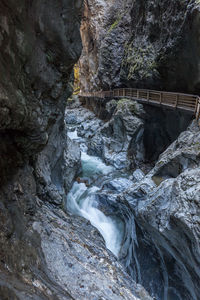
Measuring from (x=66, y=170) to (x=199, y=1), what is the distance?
11.1 m

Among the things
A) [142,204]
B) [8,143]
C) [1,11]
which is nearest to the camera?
[1,11]

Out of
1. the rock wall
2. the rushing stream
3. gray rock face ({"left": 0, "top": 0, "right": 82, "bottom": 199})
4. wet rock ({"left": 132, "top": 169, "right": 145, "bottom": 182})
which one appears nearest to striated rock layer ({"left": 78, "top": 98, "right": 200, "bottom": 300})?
the rushing stream

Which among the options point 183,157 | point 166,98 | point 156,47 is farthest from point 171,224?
point 156,47

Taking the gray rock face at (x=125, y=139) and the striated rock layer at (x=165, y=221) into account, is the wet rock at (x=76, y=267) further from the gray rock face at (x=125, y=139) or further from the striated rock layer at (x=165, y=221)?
the gray rock face at (x=125, y=139)

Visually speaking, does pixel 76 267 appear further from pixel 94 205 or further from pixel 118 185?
pixel 118 185

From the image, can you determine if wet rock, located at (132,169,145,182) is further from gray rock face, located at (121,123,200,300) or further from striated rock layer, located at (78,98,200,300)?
gray rock face, located at (121,123,200,300)

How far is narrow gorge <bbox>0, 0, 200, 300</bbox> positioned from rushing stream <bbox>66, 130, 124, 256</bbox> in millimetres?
57

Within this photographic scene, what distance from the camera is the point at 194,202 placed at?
466 cm

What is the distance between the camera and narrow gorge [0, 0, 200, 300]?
3137 mm

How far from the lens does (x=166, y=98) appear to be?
1161 centimetres

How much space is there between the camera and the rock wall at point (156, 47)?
9.82 meters

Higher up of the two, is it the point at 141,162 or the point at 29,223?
the point at 29,223

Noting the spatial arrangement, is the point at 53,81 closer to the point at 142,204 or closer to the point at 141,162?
the point at 142,204

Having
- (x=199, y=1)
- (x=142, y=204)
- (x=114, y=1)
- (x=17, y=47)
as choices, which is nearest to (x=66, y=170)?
(x=142, y=204)
